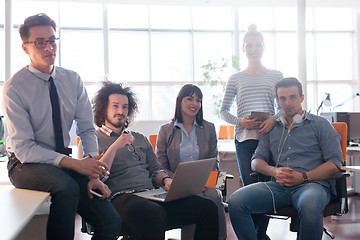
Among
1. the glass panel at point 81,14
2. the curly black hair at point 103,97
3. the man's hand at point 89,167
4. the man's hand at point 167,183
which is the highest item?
the glass panel at point 81,14

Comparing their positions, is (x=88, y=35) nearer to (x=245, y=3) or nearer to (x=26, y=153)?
(x=245, y=3)

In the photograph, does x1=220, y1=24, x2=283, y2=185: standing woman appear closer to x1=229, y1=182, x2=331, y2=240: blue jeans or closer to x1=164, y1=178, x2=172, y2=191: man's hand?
x1=229, y1=182, x2=331, y2=240: blue jeans

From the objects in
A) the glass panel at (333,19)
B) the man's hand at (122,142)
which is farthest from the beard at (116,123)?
the glass panel at (333,19)

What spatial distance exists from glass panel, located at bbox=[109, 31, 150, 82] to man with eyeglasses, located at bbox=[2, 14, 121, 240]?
819 cm

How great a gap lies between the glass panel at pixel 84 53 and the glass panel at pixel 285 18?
5056mm

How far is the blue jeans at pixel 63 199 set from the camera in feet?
5.49

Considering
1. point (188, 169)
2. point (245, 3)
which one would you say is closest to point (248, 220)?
point (188, 169)

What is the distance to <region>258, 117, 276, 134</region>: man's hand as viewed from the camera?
9.16 feet

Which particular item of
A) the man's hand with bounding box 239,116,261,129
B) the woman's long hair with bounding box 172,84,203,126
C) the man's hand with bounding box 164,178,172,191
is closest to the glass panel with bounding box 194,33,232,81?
the woman's long hair with bounding box 172,84,203,126

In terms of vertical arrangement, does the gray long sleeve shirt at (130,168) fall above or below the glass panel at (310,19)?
below

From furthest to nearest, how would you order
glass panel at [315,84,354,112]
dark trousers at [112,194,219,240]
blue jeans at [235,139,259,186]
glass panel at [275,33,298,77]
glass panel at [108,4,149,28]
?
1. glass panel at [315,84,354,112]
2. glass panel at [275,33,298,77]
3. glass panel at [108,4,149,28]
4. blue jeans at [235,139,259,186]
5. dark trousers at [112,194,219,240]

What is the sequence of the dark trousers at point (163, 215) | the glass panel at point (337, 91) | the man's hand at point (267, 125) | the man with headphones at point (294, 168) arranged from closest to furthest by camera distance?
the dark trousers at point (163, 215)
the man with headphones at point (294, 168)
the man's hand at point (267, 125)
the glass panel at point (337, 91)

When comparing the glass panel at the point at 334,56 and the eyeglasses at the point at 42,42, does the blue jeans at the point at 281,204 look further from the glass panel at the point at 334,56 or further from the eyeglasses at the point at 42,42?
the glass panel at the point at 334,56

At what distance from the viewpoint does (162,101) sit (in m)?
10.4
